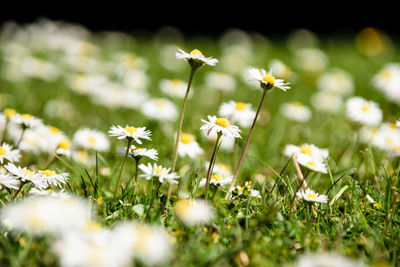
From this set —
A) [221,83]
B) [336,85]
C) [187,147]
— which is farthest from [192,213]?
[336,85]

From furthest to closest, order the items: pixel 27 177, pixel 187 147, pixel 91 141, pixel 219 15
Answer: pixel 219 15, pixel 91 141, pixel 187 147, pixel 27 177

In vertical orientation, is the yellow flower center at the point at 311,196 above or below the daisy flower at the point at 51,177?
above

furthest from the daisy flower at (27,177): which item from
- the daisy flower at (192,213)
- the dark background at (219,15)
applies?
the dark background at (219,15)

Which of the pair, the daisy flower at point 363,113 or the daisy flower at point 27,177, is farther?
the daisy flower at point 363,113

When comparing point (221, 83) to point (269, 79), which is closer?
point (269, 79)

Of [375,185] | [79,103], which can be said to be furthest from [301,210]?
[79,103]

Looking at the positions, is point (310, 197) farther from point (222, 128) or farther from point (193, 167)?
point (193, 167)

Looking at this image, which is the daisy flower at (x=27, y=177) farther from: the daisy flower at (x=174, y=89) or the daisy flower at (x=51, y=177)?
the daisy flower at (x=174, y=89)

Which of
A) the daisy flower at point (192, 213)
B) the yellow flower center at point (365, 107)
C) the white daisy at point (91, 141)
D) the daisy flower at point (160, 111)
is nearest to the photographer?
the daisy flower at point (192, 213)

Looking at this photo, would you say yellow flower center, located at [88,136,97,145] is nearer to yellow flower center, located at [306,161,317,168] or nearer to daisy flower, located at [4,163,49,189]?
daisy flower, located at [4,163,49,189]
